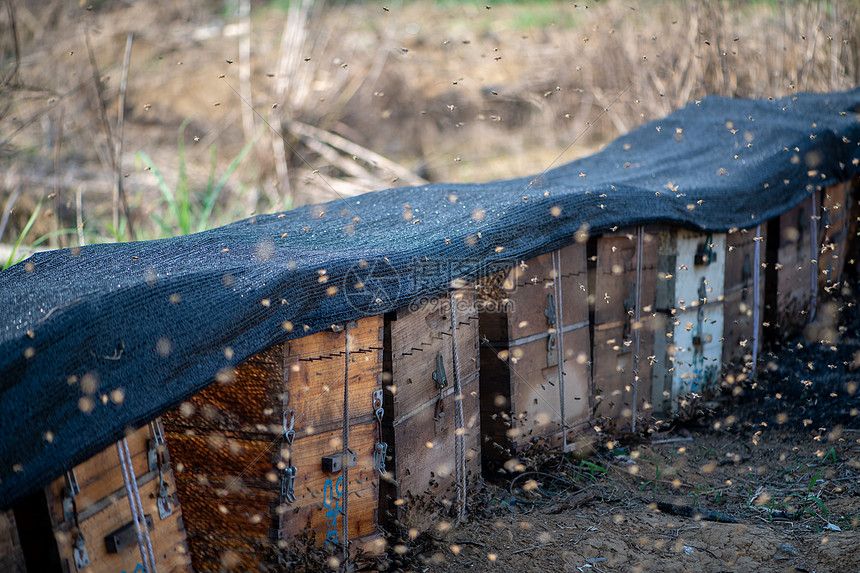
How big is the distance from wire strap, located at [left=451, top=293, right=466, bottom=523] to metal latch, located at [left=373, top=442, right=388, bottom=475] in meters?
0.49

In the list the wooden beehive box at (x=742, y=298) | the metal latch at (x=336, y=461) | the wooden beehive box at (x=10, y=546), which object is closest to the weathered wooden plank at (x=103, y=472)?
the wooden beehive box at (x=10, y=546)

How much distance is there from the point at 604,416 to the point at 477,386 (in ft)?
3.18

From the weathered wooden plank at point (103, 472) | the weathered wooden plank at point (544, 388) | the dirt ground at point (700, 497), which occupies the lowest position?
the dirt ground at point (700, 497)

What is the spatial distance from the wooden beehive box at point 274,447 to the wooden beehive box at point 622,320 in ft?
5.13

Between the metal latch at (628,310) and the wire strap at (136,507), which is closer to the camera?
the wire strap at (136,507)

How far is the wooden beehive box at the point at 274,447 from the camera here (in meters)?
2.46

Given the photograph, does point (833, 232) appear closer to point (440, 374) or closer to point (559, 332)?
point (559, 332)

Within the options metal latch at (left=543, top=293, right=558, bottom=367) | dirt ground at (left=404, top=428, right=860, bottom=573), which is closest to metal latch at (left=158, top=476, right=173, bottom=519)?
dirt ground at (left=404, top=428, right=860, bottom=573)

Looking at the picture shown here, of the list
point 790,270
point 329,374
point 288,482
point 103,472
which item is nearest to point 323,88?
point 790,270

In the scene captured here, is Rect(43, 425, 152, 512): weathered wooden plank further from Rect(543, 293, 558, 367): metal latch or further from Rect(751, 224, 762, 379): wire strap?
Rect(751, 224, 762, 379): wire strap

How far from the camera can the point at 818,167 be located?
4.82 metres

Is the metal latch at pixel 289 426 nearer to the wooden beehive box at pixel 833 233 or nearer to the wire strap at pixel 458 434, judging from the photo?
the wire strap at pixel 458 434

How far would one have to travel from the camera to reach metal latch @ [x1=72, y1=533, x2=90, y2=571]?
198cm

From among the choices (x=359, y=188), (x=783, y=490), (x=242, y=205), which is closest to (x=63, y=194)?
(x=242, y=205)
